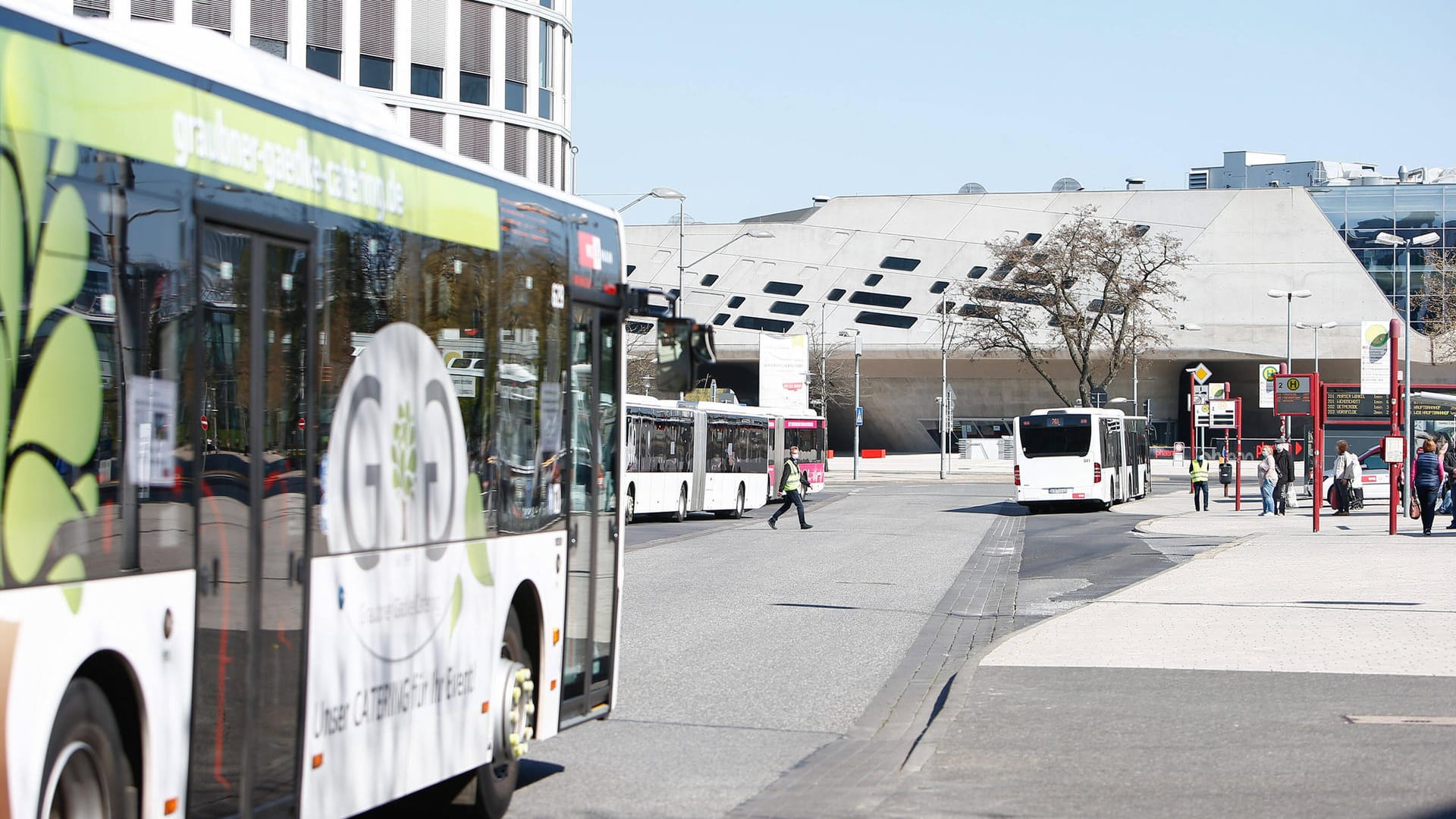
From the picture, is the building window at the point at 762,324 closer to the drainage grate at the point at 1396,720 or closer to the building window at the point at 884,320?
the building window at the point at 884,320

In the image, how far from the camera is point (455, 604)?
Result: 6.55 m

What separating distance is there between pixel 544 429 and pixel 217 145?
2775mm

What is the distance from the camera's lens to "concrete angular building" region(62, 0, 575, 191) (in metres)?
46.3

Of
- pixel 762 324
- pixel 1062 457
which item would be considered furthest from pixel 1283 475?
pixel 762 324

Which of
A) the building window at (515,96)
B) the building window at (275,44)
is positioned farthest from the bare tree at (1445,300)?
the building window at (275,44)

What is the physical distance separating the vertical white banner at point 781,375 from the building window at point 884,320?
4733 centimetres

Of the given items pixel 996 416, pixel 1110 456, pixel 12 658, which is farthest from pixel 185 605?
pixel 996 416

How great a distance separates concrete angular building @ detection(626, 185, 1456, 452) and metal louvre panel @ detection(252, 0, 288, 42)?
166ft

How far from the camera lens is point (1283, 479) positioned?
122 ft

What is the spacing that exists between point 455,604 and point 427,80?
4515 cm

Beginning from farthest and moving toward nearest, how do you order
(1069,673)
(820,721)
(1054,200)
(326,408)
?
(1054,200)
(1069,673)
(820,721)
(326,408)

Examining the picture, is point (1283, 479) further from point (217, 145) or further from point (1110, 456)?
point (217, 145)

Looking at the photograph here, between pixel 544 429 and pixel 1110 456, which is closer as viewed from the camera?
pixel 544 429

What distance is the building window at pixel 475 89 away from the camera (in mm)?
50312
